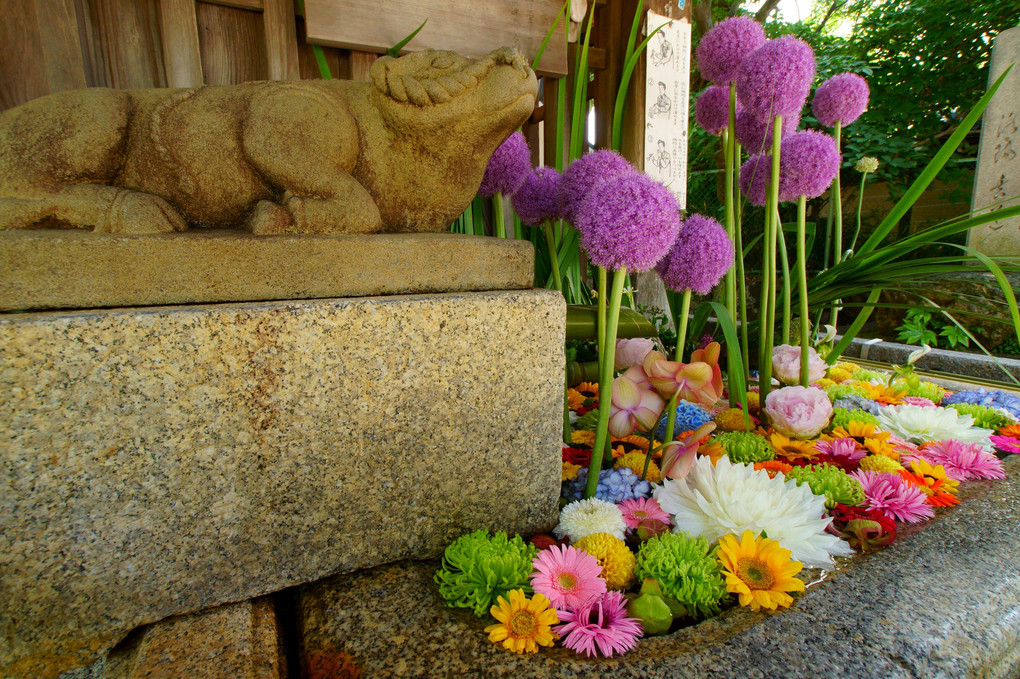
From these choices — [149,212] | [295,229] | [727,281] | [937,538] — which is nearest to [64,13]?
[149,212]

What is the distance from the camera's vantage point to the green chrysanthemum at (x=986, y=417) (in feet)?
4.27

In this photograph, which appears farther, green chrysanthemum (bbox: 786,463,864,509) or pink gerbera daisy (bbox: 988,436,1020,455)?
→ pink gerbera daisy (bbox: 988,436,1020,455)

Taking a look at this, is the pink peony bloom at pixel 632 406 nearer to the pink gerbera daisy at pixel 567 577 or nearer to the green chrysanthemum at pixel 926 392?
the pink gerbera daisy at pixel 567 577

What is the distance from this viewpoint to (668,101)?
2158 mm

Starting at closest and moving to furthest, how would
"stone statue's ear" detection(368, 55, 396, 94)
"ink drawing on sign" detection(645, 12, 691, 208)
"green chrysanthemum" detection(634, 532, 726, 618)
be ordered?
1. "green chrysanthemum" detection(634, 532, 726, 618)
2. "stone statue's ear" detection(368, 55, 396, 94)
3. "ink drawing on sign" detection(645, 12, 691, 208)

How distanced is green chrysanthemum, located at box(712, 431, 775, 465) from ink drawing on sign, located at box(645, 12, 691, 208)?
1322mm

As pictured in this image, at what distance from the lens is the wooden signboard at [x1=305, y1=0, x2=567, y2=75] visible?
1491 millimetres

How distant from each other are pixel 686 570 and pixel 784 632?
127mm

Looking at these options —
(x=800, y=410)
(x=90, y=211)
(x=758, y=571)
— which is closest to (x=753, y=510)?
(x=758, y=571)

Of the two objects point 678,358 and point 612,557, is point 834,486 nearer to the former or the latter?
point 678,358

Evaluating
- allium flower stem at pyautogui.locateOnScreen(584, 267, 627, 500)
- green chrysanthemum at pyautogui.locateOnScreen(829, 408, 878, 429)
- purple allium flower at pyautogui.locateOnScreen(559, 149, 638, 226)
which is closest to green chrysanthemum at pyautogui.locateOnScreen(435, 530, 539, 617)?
allium flower stem at pyautogui.locateOnScreen(584, 267, 627, 500)

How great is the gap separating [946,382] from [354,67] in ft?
7.28

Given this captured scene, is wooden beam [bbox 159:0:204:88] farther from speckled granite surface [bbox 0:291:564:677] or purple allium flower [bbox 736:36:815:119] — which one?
purple allium flower [bbox 736:36:815:119]

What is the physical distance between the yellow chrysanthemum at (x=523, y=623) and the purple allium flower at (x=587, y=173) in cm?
63
